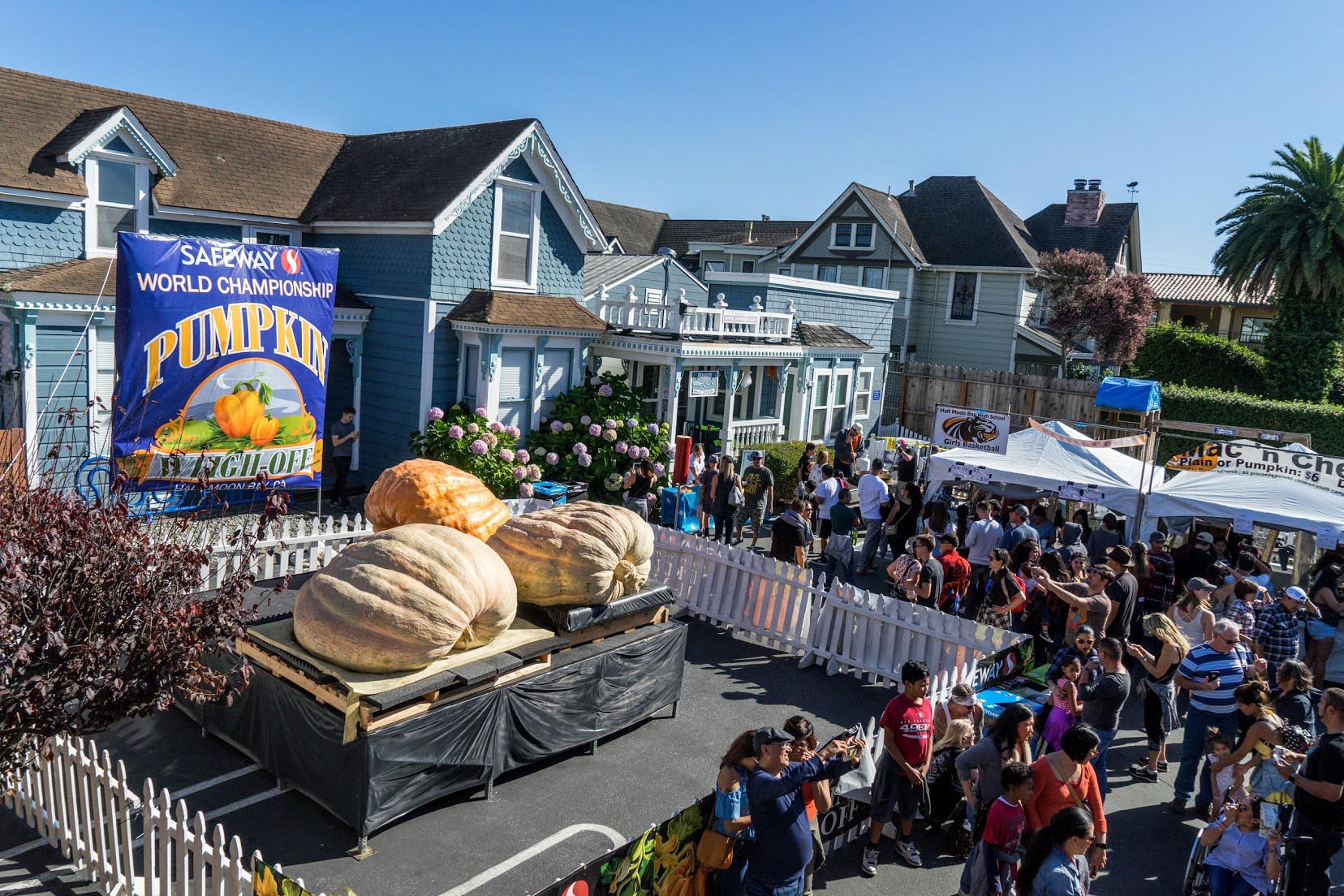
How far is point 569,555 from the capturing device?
834 cm

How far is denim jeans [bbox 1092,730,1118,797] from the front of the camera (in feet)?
27.7

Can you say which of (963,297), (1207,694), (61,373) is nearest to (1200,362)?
(963,297)

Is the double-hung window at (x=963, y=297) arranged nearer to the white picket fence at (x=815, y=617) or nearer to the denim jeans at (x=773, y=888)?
the white picket fence at (x=815, y=617)

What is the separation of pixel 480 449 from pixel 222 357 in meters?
6.40

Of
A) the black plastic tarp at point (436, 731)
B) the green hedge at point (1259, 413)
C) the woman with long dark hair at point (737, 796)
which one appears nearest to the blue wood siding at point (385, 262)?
the black plastic tarp at point (436, 731)

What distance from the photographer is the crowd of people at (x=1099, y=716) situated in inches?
246

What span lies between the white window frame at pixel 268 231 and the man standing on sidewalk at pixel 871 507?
39.4 ft

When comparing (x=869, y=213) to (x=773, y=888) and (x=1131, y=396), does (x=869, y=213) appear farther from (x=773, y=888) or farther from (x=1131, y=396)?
(x=773, y=888)

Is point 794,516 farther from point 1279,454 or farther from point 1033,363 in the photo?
point 1033,363

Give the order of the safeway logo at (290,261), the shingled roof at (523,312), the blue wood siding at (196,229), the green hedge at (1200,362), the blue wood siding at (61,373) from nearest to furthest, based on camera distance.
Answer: the safeway logo at (290,261)
the blue wood siding at (61,373)
the blue wood siding at (196,229)
the shingled roof at (523,312)
the green hedge at (1200,362)

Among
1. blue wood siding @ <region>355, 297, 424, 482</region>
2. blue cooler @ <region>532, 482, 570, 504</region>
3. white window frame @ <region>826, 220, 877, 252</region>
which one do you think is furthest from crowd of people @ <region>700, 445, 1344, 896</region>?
white window frame @ <region>826, 220, 877, 252</region>

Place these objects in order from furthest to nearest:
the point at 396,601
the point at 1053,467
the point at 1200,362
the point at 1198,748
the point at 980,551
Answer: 1. the point at 1200,362
2. the point at 1053,467
3. the point at 980,551
4. the point at 1198,748
5. the point at 396,601

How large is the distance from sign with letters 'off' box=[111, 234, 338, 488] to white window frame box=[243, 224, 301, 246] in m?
8.14

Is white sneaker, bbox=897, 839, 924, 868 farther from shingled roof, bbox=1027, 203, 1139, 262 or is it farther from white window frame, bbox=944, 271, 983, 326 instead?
shingled roof, bbox=1027, 203, 1139, 262
